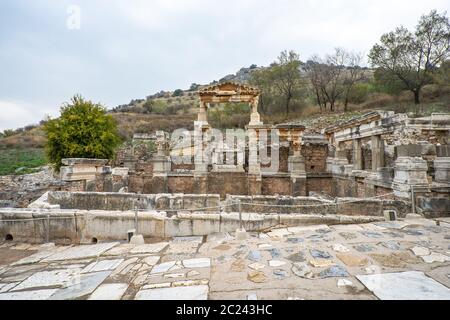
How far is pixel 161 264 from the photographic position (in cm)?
344

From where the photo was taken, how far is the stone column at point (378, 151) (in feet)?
28.9

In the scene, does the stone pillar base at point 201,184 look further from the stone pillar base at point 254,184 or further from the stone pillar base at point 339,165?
the stone pillar base at point 339,165

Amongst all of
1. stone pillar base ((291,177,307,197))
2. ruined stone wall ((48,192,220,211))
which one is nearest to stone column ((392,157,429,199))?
stone pillar base ((291,177,307,197))

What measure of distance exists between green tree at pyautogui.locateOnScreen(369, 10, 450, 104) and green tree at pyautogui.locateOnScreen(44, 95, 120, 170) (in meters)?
28.5

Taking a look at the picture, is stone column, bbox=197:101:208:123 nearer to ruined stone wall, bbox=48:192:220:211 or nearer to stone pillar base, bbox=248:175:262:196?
stone pillar base, bbox=248:175:262:196

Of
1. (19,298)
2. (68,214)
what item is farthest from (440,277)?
(68,214)

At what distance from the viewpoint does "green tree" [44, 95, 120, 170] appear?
1210cm

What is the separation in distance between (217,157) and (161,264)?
998 centimetres

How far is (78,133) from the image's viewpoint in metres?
12.2

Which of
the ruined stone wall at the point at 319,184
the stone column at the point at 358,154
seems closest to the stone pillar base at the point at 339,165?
the stone column at the point at 358,154

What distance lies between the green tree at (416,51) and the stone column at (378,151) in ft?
70.0

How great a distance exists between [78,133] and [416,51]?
31680 millimetres

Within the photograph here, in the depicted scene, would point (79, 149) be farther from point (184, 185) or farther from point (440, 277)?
point (440, 277)

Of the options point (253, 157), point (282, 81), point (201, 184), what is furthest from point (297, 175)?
point (282, 81)
